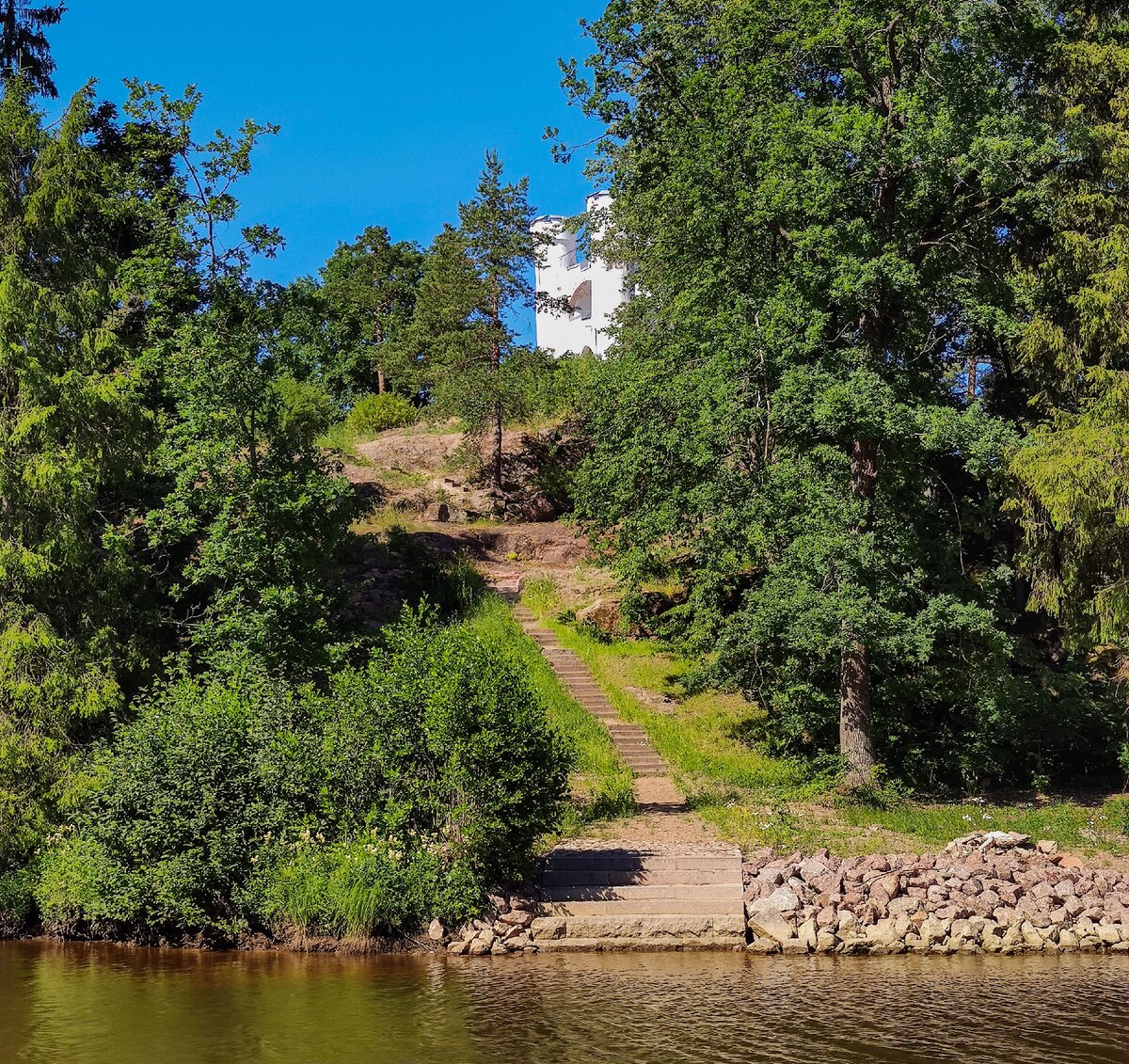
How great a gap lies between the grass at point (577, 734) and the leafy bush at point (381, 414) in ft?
55.4

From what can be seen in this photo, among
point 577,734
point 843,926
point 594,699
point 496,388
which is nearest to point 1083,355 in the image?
point 843,926

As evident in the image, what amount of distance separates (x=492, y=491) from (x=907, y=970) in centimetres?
2874

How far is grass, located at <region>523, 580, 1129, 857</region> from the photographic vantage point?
21.4 metres

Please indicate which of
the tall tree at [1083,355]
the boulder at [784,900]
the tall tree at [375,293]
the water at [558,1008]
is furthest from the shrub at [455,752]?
the tall tree at [375,293]

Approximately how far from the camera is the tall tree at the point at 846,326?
22656 millimetres

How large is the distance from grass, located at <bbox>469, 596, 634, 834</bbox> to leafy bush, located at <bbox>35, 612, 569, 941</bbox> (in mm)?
1767

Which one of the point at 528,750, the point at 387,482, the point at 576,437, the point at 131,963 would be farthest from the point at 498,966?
the point at 576,437

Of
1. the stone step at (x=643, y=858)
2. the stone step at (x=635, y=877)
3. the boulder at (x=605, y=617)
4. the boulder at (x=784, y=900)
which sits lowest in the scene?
the boulder at (x=784, y=900)

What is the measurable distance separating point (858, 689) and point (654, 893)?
8020 millimetres

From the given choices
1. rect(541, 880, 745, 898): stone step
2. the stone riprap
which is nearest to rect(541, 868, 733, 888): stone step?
rect(541, 880, 745, 898): stone step

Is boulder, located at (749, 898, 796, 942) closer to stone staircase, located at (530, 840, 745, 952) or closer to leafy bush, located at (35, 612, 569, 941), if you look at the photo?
stone staircase, located at (530, 840, 745, 952)

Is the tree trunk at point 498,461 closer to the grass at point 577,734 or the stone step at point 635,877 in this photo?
the grass at point 577,734

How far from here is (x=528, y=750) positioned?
61.3ft

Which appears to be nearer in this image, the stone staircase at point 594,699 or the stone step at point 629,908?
the stone step at point 629,908
